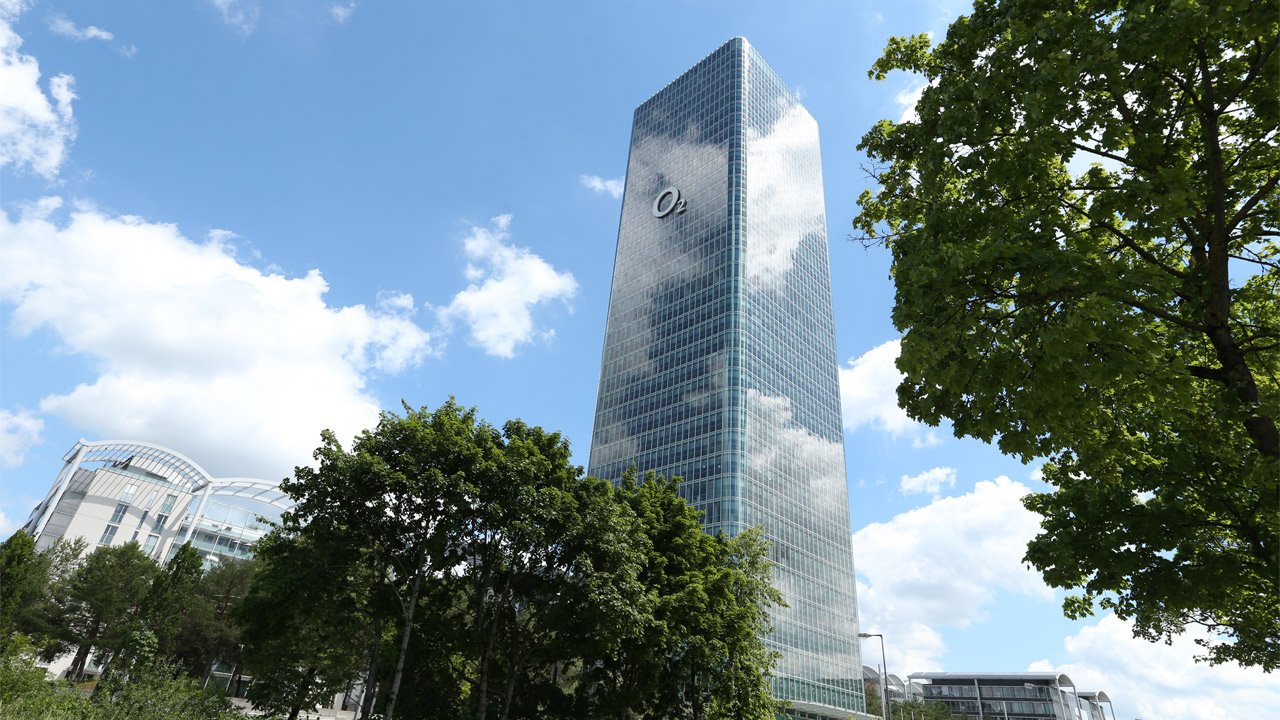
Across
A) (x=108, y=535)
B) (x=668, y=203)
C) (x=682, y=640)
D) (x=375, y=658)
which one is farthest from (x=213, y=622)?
(x=668, y=203)

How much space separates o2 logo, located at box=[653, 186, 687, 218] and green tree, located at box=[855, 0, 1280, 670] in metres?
108

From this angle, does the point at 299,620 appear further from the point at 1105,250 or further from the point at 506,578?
the point at 1105,250

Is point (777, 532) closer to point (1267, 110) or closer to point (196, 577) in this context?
point (196, 577)

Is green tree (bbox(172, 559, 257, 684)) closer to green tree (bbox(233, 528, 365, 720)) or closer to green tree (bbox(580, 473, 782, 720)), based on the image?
green tree (bbox(233, 528, 365, 720))

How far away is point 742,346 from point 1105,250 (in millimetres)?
88116

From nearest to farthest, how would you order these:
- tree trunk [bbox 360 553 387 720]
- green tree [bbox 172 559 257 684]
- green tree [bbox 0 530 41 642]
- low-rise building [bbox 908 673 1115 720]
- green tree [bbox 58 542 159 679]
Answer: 1. tree trunk [bbox 360 553 387 720]
2. green tree [bbox 0 530 41 642]
3. green tree [bbox 58 542 159 679]
4. green tree [bbox 172 559 257 684]
5. low-rise building [bbox 908 673 1115 720]

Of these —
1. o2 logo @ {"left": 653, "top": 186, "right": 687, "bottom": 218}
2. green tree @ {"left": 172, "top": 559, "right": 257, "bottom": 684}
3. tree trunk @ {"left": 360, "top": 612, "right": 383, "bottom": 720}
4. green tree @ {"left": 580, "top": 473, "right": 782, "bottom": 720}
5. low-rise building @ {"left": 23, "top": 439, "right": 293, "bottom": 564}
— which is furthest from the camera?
o2 logo @ {"left": 653, "top": 186, "right": 687, "bottom": 218}

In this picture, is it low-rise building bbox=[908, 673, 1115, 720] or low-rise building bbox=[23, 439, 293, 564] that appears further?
low-rise building bbox=[908, 673, 1115, 720]

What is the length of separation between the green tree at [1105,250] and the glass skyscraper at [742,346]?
2894 inches

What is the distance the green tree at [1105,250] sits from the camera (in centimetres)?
805

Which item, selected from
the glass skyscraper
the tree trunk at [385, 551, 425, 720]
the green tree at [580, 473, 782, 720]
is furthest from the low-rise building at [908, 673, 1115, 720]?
the tree trunk at [385, 551, 425, 720]

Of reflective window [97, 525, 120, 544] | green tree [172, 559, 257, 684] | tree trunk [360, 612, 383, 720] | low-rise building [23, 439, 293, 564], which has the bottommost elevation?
tree trunk [360, 612, 383, 720]

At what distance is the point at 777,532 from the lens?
91125 mm

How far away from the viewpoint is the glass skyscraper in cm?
9038
